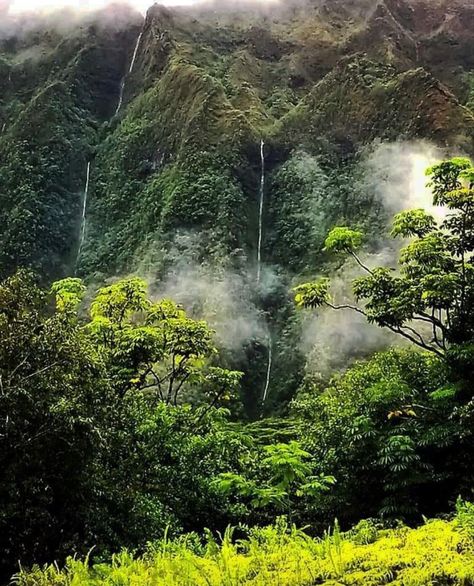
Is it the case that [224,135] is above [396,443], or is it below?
above

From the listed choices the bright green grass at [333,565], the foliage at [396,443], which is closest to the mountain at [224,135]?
the foliage at [396,443]

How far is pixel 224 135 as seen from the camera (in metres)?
60.6

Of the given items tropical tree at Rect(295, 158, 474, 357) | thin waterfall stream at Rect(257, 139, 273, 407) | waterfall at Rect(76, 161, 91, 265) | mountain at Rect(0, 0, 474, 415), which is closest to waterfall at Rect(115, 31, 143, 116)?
mountain at Rect(0, 0, 474, 415)

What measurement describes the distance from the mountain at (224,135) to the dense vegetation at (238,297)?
0.90 ft

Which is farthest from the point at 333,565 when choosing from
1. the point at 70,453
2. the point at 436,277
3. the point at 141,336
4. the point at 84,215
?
the point at 84,215

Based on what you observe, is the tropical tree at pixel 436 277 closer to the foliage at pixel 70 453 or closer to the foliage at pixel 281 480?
the foliage at pixel 281 480

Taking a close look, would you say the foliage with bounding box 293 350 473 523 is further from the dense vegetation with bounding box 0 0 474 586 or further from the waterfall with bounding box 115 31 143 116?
the waterfall with bounding box 115 31 143 116

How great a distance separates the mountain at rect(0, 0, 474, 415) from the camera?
51.1 meters

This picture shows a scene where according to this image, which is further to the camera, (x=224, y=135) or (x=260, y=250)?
(x=224, y=135)

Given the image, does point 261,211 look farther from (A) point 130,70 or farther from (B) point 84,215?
(A) point 130,70

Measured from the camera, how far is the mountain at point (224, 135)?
51.1 m

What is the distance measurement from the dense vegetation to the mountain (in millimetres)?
273

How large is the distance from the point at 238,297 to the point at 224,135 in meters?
18.6

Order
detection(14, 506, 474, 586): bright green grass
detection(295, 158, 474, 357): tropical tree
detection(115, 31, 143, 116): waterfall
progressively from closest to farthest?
detection(14, 506, 474, 586): bright green grass, detection(295, 158, 474, 357): tropical tree, detection(115, 31, 143, 116): waterfall
